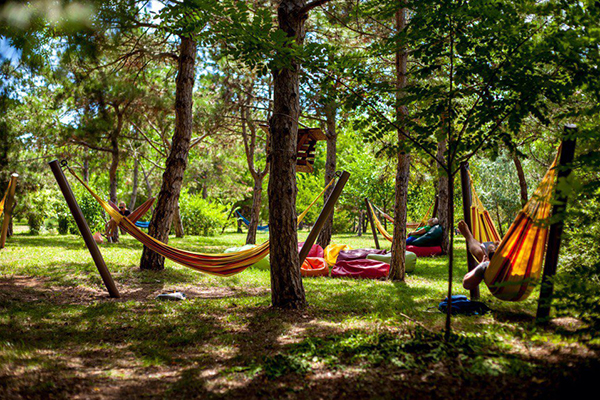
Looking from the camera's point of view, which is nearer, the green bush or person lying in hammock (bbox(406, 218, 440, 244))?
person lying in hammock (bbox(406, 218, 440, 244))

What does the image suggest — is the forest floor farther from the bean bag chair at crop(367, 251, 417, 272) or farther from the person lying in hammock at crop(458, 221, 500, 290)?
the bean bag chair at crop(367, 251, 417, 272)

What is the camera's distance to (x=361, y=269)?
759cm

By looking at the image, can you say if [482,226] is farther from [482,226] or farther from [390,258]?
[390,258]

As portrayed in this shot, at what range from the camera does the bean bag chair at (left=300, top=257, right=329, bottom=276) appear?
7535 mm

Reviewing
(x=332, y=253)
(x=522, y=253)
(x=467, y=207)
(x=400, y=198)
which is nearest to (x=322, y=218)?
(x=467, y=207)

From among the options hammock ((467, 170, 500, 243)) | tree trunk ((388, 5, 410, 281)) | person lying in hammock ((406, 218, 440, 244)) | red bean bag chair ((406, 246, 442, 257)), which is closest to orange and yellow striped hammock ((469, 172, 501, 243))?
hammock ((467, 170, 500, 243))

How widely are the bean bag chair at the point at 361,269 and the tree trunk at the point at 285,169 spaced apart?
10.8 ft

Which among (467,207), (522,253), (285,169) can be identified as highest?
(285,169)

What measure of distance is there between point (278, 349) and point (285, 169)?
1852 mm

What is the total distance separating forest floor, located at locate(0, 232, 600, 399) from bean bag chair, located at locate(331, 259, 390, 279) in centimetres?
190

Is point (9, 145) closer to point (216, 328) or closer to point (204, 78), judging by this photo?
point (204, 78)

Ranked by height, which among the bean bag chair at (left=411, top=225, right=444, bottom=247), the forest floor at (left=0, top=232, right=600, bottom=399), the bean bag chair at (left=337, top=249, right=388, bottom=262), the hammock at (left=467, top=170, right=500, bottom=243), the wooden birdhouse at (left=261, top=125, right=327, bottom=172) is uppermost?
the wooden birdhouse at (left=261, top=125, right=327, bottom=172)

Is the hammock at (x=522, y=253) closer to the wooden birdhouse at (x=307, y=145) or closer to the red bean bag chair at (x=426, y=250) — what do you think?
the wooden birdhouse at (x=307, y=145)

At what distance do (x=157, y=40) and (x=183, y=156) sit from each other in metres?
3.21
